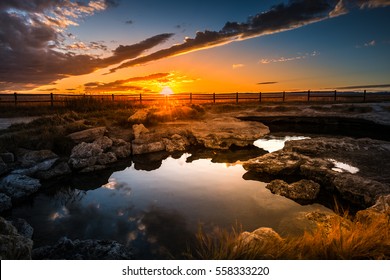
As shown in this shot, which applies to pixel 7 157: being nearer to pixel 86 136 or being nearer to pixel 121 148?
pixel 86 136

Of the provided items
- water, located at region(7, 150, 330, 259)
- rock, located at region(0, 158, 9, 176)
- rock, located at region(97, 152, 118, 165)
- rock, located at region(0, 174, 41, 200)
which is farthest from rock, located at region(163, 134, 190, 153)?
rock, located at region(0, 158, 9, 176)

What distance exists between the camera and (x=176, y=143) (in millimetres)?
10539

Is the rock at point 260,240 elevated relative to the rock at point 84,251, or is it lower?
elevated

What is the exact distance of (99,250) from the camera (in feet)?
12.6

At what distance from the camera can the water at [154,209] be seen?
447cm

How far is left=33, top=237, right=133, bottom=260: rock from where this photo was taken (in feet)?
12.1

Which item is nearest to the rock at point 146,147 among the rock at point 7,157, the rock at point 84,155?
the rock at point 84,155

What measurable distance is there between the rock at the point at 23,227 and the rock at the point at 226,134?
6924 millimetres

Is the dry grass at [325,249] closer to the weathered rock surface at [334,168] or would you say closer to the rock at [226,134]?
the weathered rock surface at [334,168]

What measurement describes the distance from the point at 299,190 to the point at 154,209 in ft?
9.89

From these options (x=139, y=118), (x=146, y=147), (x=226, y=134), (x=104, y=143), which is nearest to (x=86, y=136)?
(x=104, y=143)
